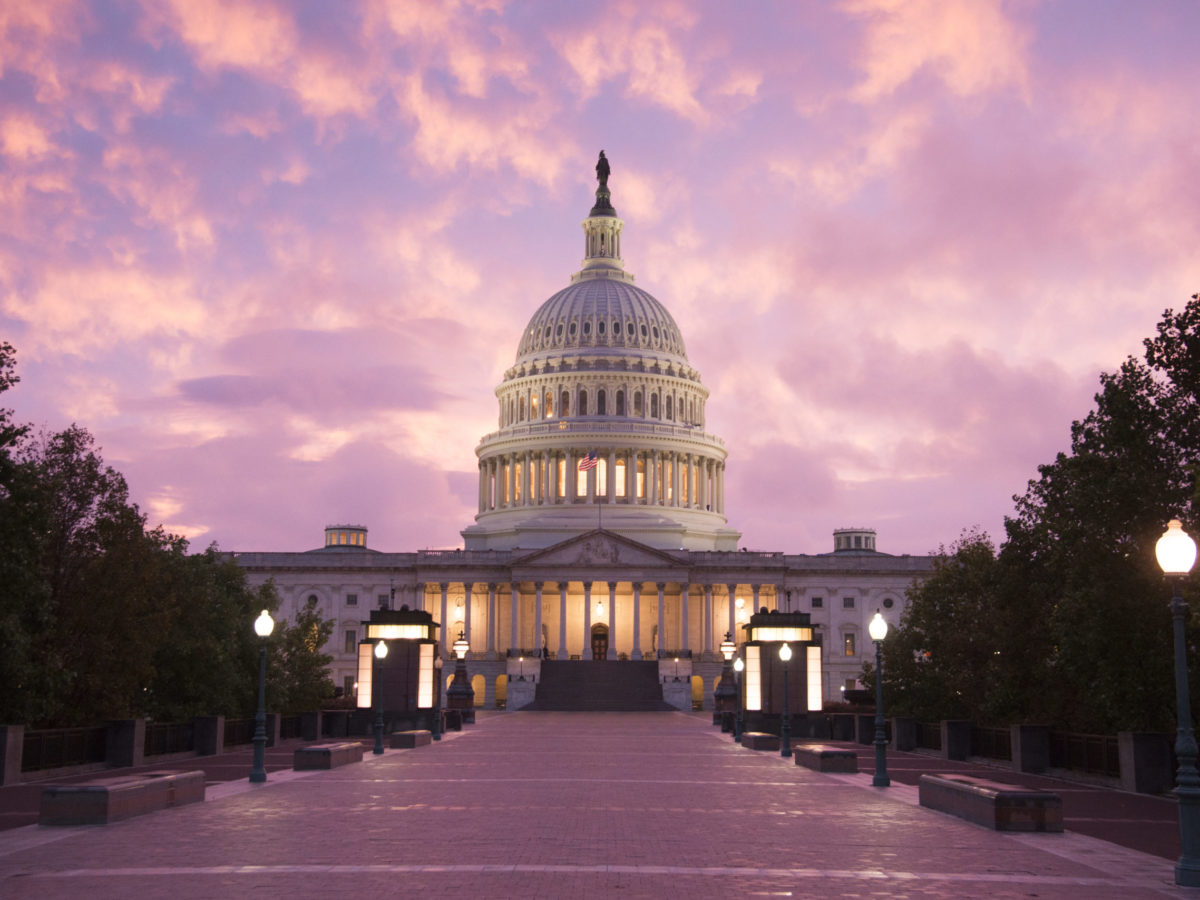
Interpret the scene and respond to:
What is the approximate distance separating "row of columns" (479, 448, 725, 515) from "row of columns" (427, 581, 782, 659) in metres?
17.6

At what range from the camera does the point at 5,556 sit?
35.5 metres

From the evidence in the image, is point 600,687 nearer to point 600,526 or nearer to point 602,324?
point 600,526

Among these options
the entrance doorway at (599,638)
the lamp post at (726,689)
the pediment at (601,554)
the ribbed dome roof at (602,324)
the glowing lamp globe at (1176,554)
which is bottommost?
the lamp post at (726,689)

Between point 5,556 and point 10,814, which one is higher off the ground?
point 5,556

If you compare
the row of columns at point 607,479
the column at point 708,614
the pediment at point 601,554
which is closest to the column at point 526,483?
the row of columns at point 607,479

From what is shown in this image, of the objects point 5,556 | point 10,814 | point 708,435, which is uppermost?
point 708,435

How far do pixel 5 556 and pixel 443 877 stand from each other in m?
23.0

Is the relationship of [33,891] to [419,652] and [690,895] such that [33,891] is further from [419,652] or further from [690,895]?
[419,652]

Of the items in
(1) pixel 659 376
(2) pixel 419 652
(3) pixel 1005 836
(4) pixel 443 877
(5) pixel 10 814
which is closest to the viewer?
(4) pixel 443 877

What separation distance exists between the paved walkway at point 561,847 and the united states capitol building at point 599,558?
299 feet

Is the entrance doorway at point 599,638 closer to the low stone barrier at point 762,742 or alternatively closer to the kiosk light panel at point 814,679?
the kiosk light panel at point 814,679

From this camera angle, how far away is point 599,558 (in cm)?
13475

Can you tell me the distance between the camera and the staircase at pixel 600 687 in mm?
105188

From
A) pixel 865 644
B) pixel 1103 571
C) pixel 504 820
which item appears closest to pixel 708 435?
pixel 865 644
